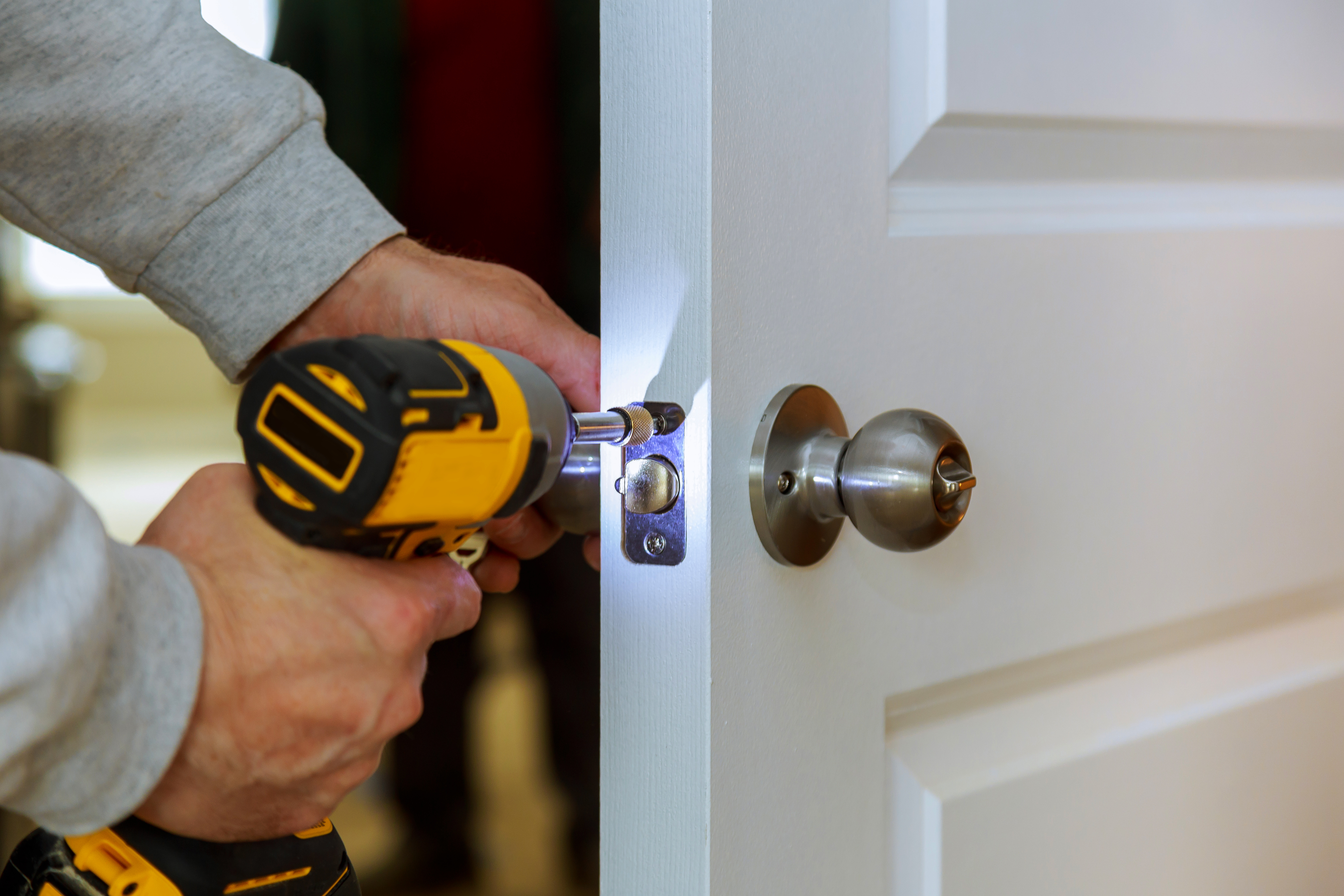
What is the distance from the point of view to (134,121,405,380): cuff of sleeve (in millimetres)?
652

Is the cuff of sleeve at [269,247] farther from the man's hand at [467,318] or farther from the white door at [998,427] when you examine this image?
the white door at [998,427]

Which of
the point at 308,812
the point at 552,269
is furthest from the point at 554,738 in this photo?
the point at 308,812

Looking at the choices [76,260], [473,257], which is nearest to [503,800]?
[473,257]

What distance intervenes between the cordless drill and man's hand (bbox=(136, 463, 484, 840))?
0.01 m

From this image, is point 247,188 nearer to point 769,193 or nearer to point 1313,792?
point 769,193

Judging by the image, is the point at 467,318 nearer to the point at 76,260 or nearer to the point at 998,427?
the point at 998,427

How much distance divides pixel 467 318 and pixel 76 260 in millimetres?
1773

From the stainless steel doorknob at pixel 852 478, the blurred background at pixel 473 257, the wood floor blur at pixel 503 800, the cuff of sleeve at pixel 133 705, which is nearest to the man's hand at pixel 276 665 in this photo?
the cuff of sleeve at pixel 133 705

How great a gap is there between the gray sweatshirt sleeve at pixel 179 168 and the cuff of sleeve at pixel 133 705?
1.10 ft

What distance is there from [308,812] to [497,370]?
0.69 ft

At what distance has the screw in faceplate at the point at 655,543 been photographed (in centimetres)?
41

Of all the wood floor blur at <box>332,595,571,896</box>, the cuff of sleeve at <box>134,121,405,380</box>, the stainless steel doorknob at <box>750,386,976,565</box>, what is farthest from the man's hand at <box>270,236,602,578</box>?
the wood floor blur at <box>332,595,571,896</box>

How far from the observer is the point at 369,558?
0.42 meters

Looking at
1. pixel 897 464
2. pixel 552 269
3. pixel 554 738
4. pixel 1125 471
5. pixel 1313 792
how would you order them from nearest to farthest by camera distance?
pixel 897 464 < pixel 1125 471 < pixel 1313 792 < pixel 552 269 < pixel 554 738
